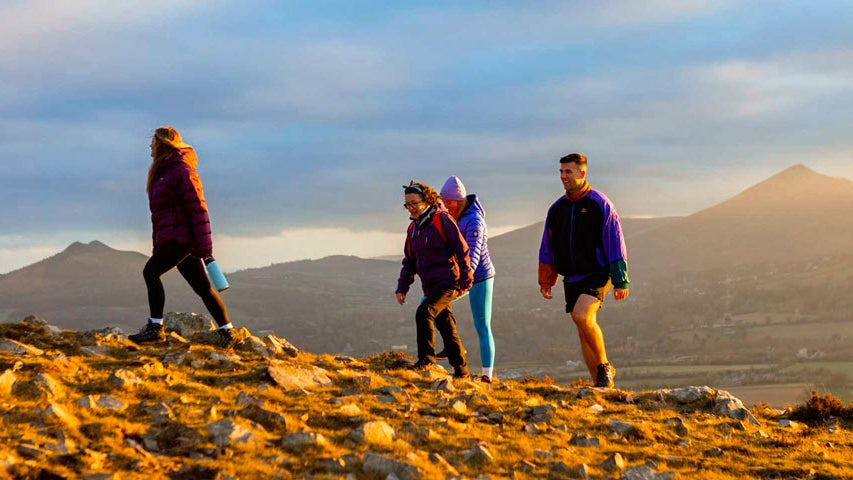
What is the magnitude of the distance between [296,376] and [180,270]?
2574 millimetres

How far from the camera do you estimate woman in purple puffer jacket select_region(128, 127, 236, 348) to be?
1171 centimetres

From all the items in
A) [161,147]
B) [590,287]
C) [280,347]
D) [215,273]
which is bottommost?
[280,347]

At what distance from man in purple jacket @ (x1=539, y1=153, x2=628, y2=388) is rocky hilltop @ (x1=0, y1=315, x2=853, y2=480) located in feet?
5.15

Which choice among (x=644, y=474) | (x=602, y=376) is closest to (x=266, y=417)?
(x=644, y=474)

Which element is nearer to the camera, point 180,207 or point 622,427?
point 622,427

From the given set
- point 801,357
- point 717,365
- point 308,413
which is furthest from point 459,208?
point 801,357

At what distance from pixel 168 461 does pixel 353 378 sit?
16.0ft

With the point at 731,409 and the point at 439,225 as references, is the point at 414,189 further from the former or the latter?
the point at 731,409

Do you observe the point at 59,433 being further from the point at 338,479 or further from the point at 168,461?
the point at 338,479

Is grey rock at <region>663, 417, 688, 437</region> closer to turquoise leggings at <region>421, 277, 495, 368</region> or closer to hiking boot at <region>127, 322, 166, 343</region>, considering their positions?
turquoise leggings at <region>421, 277, 495, 368</region>

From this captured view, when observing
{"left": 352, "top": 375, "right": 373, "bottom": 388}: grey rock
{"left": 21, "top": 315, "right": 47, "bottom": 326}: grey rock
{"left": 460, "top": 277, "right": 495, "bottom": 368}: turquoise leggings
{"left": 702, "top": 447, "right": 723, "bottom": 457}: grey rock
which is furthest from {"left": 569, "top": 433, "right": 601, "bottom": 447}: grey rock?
{"left": 21, "top": 315, "right": 47, "bottom": 326}: grey rock

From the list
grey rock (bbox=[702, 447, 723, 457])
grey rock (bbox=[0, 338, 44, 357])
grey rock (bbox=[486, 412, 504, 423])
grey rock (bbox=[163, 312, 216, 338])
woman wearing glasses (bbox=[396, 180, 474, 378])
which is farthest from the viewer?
grey rock (bbox=[163, 312, 216, 338])

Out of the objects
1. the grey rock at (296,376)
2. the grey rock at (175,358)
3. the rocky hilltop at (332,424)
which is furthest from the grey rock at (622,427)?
the grey rock at (175,358)

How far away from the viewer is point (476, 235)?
1342 cm
